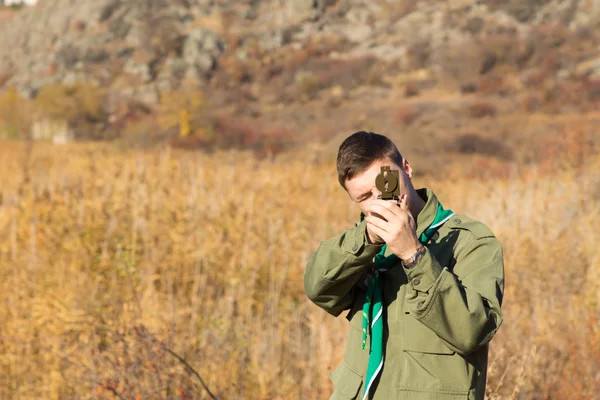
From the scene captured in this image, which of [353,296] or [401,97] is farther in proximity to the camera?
[401,97]

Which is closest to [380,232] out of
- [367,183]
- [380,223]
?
[380,223]

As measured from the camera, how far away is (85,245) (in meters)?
5.32

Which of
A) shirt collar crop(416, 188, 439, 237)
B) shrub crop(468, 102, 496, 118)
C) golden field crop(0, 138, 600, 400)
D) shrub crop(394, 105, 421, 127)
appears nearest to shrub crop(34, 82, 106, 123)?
shrub crop(394, 105, 421, 127)

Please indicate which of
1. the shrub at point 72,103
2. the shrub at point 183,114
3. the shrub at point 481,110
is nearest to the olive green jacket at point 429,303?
the shrub at point 183,114

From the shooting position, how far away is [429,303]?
4.98 ft

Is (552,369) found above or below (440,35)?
below

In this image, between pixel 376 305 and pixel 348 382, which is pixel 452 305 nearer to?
pixel 376 305

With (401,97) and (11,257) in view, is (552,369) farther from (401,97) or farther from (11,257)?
(401,97)

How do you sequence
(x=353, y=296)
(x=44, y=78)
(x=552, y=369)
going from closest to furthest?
(x=353, y=296) < (x=552, y=369) < (x=44, y=78)

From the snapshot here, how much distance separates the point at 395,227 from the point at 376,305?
435mm

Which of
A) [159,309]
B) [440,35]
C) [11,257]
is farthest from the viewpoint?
[440,35]

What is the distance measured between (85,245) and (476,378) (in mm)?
4191

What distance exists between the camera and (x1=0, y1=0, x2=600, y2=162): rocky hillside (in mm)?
35250

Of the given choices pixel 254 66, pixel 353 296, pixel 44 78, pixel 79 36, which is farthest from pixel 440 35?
pixel 353 296
